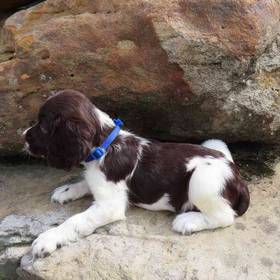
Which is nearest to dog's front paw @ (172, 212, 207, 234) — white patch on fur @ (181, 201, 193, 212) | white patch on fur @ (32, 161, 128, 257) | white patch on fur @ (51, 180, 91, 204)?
white patch on fur @ (181, 201, 193, 212)

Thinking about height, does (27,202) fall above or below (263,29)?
below

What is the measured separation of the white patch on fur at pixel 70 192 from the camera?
5121mm

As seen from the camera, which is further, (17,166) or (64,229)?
(17,166)

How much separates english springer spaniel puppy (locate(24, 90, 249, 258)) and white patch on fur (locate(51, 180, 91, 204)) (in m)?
0.37

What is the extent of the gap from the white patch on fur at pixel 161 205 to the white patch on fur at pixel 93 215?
23cm

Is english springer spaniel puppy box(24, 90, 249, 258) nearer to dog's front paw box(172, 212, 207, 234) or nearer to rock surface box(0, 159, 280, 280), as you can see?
dog's front paw box(172, 212, 207, 234)

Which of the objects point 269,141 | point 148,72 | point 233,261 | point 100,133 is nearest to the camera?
point 233,261

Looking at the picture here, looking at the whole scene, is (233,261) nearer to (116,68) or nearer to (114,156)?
(114,156)

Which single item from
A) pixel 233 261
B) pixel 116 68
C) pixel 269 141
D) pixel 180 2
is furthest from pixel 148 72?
pixel 233 261

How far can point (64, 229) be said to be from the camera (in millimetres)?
4559

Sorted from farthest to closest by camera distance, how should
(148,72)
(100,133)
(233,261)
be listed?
(148,72) → (100,133) → (233,261)

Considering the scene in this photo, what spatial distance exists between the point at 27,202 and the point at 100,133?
3.90 feet

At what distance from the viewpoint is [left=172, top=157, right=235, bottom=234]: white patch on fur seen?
15.0 ft

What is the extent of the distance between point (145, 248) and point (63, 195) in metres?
1.12
